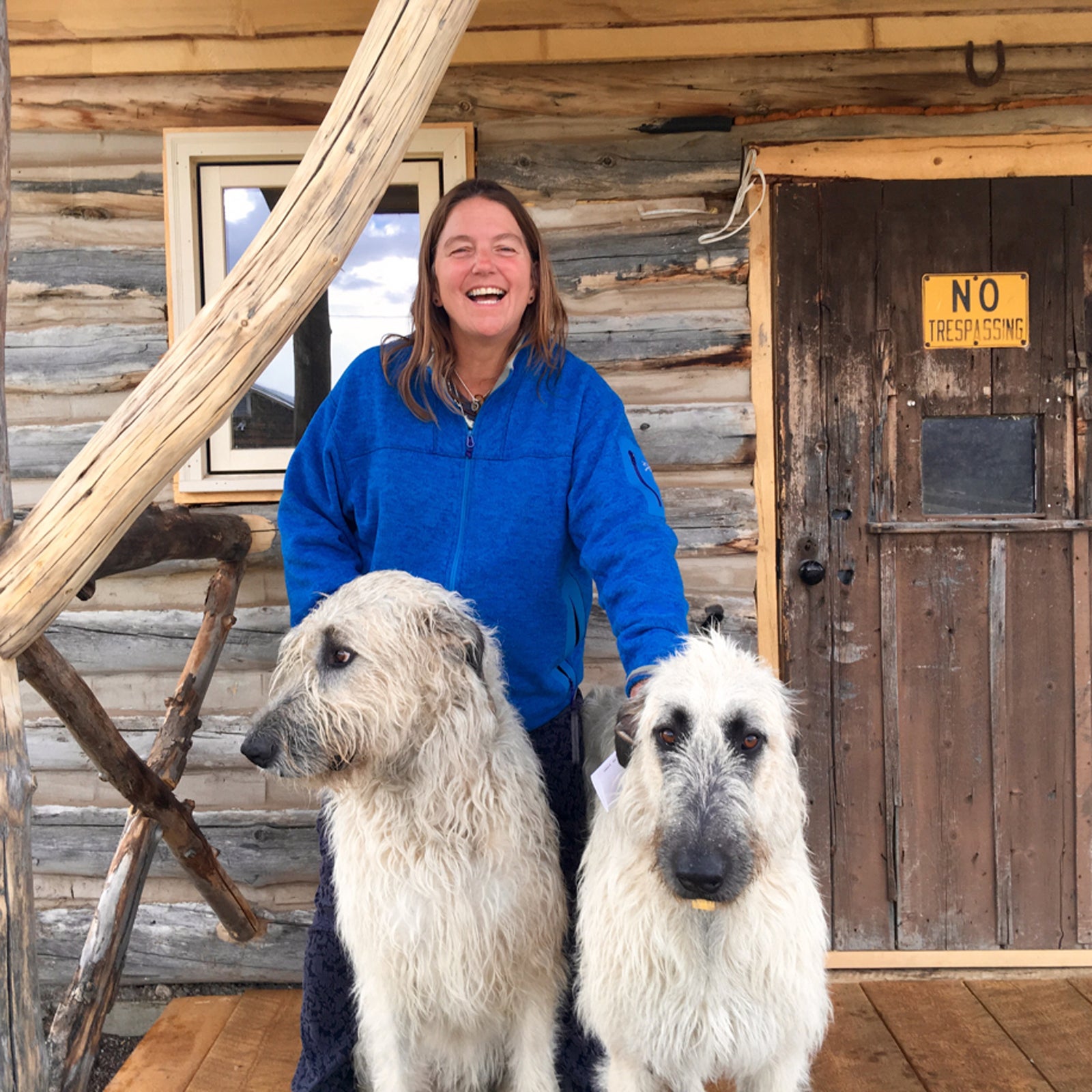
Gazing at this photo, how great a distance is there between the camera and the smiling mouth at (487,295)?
2.34 m

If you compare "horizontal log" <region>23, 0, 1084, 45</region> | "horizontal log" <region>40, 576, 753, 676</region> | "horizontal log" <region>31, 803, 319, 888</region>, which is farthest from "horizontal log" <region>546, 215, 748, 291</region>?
"horizontal log" <region>31, 803, 319, 888</region>

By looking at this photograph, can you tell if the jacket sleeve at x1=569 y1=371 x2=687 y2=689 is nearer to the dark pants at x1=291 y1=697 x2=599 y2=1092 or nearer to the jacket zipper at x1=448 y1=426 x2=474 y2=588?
the jacket zipper at x1=448 y1=426 x2=474 y2=588

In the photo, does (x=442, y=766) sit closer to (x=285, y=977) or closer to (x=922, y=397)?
(x=285, y=977)

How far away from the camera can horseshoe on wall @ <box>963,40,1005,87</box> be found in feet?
11.1

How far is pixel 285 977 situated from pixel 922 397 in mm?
3213

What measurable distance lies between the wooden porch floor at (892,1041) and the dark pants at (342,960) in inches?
17.2

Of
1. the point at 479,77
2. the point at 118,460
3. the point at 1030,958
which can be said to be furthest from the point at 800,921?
the point at 479,77

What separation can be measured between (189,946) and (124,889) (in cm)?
96

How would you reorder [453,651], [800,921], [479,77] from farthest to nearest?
[479,77], [453,651], [800,921]

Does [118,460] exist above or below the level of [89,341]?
below

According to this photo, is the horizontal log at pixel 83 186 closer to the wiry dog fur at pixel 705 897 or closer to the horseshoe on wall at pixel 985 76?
the wiry dog fur at pixel 705 897

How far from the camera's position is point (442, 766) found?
2.19 m

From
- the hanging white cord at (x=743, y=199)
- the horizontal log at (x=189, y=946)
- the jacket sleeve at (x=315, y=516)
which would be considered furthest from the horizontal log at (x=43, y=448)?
the hanging white cord at (x=743, y=199)

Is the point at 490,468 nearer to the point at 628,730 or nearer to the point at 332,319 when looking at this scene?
the point at 628,730
